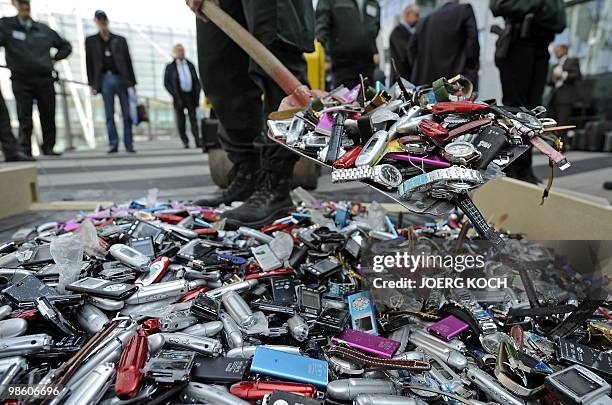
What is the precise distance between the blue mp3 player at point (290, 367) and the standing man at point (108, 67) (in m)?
5.75

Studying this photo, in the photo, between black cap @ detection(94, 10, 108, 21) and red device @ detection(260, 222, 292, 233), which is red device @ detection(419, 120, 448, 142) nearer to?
red device @ detection(260, 222, 292, 233)

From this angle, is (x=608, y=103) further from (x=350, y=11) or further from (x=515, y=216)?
(x=515, y=216)

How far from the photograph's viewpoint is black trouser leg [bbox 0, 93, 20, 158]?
4012 millimetres

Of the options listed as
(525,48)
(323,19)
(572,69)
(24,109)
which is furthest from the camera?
(572,69)

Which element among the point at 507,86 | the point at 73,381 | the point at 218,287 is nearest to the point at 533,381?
the point at 218,287

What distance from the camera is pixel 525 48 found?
265cm

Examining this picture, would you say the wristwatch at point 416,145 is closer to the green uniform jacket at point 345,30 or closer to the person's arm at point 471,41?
the person's arm at point 471,41

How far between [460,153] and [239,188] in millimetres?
1517

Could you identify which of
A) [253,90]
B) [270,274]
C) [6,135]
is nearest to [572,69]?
[253,90]

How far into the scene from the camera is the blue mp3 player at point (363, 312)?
968mm

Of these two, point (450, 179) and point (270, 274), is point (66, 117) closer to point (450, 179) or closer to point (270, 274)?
point (270, 274)

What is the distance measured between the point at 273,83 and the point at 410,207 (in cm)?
101

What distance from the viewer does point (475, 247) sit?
1341 millimetres

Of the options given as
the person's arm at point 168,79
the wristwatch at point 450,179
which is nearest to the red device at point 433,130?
the wristwatch at point 450,179
